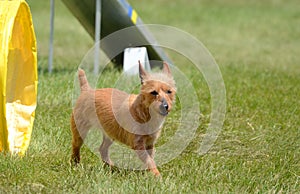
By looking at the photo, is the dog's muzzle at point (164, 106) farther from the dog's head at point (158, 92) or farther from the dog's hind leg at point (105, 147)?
the dog's hind leg at point (105, 147)

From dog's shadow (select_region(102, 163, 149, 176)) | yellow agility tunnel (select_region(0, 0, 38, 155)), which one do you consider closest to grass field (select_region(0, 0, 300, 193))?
dog's shadow (select_region(102, 163, 149, 176))

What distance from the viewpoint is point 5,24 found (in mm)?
4789

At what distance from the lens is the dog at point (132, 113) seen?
4.41 metres

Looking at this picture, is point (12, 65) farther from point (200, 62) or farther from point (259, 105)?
point (200, 62)

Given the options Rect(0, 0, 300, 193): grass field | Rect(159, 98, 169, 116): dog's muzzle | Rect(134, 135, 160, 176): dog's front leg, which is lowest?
Rect(0, 0, 300, 193): grass field

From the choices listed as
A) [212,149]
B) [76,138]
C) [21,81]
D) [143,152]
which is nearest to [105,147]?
[76,138]

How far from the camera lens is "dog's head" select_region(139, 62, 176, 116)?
4328 mm

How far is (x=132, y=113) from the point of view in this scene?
182 inches

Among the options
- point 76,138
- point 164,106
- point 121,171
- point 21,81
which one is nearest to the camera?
point 164,106

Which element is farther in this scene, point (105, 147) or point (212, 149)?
point (212, 149)

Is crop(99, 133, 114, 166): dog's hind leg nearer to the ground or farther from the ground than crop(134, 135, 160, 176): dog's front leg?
nearer to the ground

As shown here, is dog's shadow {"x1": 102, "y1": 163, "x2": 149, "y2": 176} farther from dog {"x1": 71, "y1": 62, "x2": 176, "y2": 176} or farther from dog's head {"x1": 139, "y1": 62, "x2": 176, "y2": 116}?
dog's head {"x1": 139, "y1": 62, "x2": 176, "y2": 116}

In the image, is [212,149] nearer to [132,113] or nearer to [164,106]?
[132,113]

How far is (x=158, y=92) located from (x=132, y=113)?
35 centimetres
